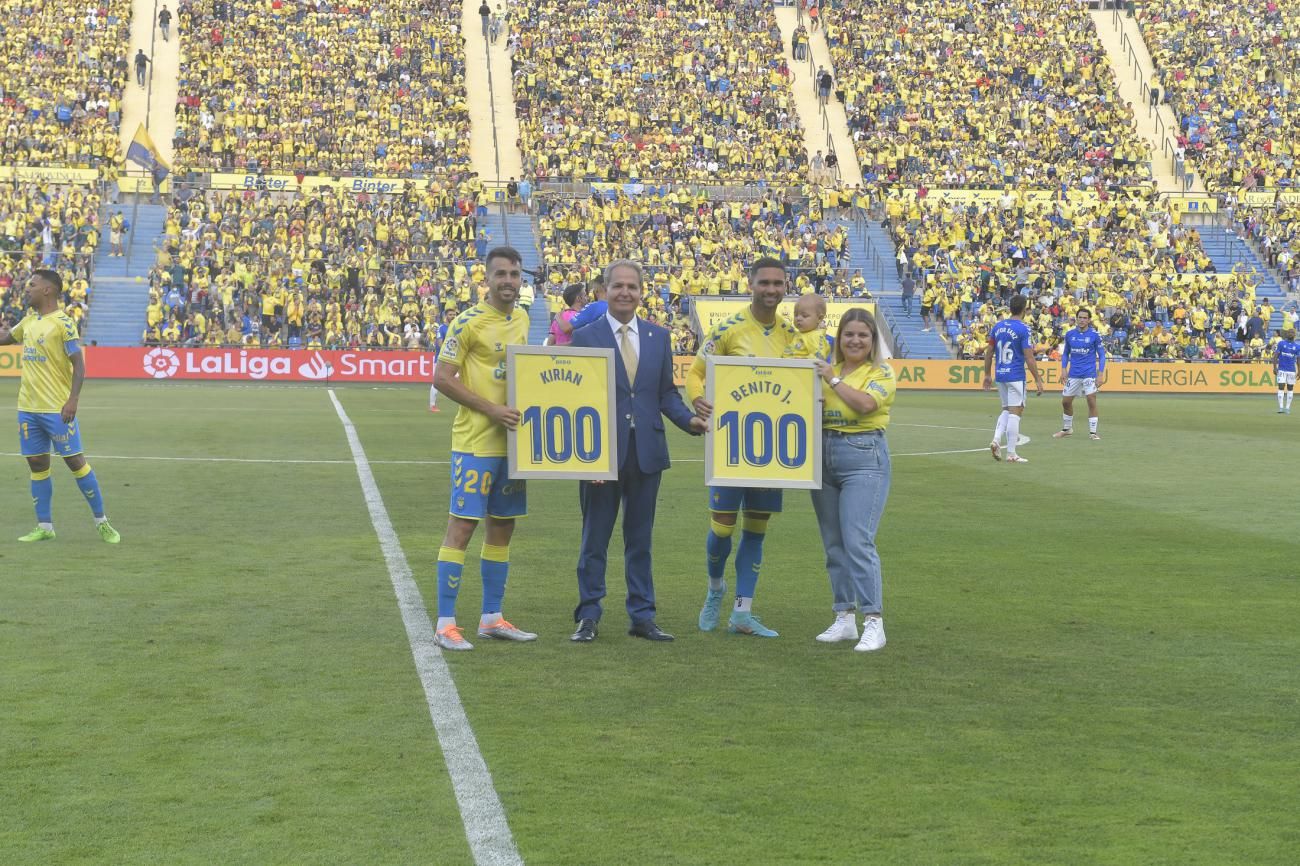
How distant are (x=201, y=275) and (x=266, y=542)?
118 ft

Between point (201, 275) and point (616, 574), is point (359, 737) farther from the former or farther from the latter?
point (201, 275)

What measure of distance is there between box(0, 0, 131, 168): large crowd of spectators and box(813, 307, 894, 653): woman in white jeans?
4823 cm

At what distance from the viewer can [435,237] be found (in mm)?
50562

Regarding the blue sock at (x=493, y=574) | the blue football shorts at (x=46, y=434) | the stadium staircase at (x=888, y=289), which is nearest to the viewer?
the blue sock at (x=493, y=574)

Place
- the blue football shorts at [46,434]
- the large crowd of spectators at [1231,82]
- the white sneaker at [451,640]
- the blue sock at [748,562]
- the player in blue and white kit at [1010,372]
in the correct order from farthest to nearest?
1. the large crowd of spectators at [1231,82]
2. the player in blue and white kit at [1010,372]
3. the blue football shorts at [46,434]
4. the blue sock at [748,562]
5. the white sneaker at [451,640]

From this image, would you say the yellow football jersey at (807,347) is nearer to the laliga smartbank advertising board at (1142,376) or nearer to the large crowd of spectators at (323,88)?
the laliga smartbank advertising board at (1142,376)

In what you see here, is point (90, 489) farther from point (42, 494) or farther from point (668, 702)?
point (668, 702)

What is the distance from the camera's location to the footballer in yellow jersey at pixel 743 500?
898 cm

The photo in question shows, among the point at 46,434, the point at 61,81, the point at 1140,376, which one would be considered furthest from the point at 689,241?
the point at 46,434

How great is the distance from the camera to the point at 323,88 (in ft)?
191

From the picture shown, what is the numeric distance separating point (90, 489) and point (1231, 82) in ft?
197

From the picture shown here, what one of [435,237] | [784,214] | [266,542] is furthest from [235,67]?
[266,542]

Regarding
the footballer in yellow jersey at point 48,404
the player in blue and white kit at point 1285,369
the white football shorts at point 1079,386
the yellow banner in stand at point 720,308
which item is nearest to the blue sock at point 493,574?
the footballer in yellow jersey at point 48,404

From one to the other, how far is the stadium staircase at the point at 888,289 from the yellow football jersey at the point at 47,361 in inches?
1437
